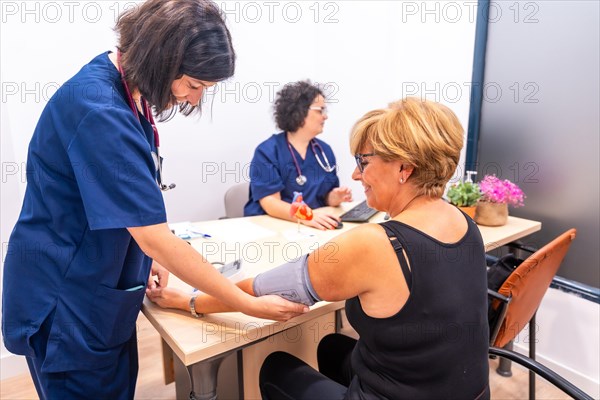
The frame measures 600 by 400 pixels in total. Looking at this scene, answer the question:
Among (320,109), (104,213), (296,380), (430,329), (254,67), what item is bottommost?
(296,380)

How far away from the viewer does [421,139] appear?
0.97 m

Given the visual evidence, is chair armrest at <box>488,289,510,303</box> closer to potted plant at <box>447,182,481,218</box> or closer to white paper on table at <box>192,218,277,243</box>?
potted plant at <box>447,182,481,218</box>

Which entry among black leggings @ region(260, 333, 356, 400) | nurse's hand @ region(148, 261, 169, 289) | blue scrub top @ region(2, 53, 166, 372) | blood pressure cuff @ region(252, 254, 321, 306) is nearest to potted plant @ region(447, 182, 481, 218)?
black leggings @ region(260, 333, 356, 400)

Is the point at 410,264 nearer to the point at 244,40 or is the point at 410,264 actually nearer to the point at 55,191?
the point at 55,191

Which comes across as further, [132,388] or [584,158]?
[584,158]

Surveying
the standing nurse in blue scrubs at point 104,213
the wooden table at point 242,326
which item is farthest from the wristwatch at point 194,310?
the standing nurse in blue scrubs at point 104,213

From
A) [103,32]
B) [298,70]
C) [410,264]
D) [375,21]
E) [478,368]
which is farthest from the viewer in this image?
[298,70]

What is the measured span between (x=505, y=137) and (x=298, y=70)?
146cm

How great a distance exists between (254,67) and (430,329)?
7.61ft

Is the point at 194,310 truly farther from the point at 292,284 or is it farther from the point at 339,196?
the point at 339,196

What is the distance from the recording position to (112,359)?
1.11 m

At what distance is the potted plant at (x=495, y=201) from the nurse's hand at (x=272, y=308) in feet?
4.04

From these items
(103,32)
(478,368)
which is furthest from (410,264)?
(103,32)

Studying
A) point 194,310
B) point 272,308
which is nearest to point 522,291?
point 272,308
